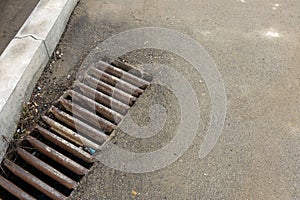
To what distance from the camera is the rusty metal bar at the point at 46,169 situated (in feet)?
9.18

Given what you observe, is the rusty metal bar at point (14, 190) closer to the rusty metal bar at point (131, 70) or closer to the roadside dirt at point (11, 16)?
the rusty metal bar at point (131, 70)

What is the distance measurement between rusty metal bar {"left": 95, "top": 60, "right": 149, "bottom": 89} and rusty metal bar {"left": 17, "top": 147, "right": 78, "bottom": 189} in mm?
1097

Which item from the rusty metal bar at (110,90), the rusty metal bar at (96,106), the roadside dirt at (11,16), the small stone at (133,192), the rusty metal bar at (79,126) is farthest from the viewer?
the roadside dirt at (11,16)

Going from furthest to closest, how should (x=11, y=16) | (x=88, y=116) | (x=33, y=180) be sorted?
1. (x=11, y=16)
2. (x=88, y=116)
3. (x=33, y=180)

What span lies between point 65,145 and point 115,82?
0.80 metres

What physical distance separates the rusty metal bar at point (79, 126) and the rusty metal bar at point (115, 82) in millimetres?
518

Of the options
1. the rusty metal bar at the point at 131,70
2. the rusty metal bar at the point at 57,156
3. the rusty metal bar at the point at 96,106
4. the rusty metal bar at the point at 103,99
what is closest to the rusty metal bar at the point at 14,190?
the rusty metal bar at the point at 57,156

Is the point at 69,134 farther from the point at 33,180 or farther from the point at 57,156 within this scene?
the point at 33,180

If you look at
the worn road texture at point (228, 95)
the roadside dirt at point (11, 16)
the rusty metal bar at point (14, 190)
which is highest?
the roadside dirt at point (11, 16)

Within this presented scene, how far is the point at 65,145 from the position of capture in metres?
3.04

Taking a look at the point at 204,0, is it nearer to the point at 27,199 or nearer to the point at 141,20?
the point at 141,20

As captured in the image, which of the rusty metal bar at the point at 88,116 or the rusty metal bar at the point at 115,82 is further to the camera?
the rusty metal bar at the point at 115,82

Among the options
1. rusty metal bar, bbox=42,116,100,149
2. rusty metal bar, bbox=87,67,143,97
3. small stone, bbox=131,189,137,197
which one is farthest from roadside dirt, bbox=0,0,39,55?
small stone, bbox=131,189,137,197

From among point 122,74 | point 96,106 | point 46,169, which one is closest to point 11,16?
point 122,74
